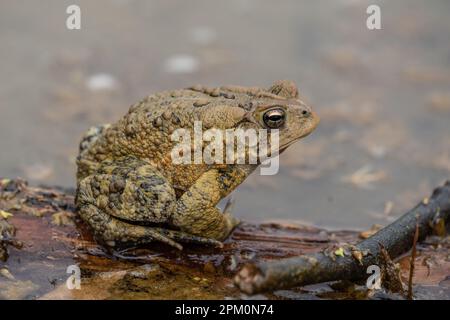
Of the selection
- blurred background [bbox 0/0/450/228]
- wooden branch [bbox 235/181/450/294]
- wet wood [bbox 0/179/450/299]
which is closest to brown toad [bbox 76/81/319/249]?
wet wood [bbox 0/179/450/299]

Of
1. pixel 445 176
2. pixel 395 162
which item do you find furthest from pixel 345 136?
pixel 445 176

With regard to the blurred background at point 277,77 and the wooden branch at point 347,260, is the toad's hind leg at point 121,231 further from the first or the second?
the blurred background at point 277,77

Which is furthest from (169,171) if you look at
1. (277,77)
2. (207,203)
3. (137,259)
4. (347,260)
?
(277,77)

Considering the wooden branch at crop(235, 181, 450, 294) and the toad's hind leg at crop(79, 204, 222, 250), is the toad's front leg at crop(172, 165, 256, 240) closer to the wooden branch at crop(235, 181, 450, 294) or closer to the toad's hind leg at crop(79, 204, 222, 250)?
the toad's hind leg at crop(79, 204, 222, 250)

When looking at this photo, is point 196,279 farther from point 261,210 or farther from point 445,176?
point 445,176

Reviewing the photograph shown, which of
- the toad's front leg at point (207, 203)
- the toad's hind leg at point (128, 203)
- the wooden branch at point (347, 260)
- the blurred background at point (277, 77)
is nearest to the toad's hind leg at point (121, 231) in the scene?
the toad's hind leg at point (128, 203)

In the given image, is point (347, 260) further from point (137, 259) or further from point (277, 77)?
point (277, 77)
